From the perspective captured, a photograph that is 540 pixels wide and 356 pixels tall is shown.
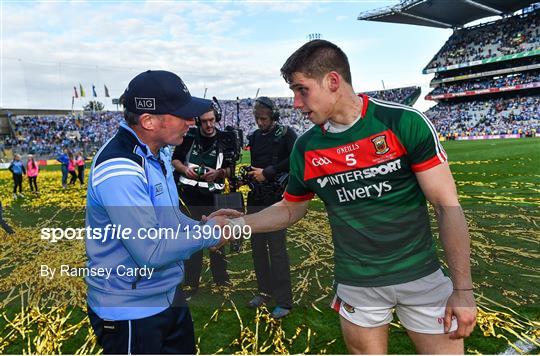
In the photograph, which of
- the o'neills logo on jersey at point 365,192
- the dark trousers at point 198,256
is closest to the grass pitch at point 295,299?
the dark trousers at point 198,256

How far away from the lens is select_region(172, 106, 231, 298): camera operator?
542 centimetres

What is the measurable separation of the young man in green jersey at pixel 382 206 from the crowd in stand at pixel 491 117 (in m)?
53.0

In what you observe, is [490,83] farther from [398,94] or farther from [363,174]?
[363,174]

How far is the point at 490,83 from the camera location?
65250 mm

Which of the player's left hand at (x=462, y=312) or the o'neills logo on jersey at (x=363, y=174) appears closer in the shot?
the player's left hand at (x=462, y=312)

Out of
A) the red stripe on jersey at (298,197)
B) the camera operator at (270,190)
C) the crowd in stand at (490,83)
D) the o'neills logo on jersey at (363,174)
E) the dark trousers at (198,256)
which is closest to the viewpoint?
the o'neills logo on jersey at (363,174)

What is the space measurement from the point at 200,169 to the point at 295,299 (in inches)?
82.4

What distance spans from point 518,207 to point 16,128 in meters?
68.3

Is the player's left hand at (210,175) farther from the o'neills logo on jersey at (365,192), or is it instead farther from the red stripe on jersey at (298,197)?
the o'neills logo on jersey at (365,192)

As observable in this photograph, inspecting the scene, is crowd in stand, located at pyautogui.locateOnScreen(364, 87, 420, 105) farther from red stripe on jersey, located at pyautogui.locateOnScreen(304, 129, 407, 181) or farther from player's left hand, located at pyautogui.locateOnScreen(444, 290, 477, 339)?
player's left hand, located at pyautogui.locateOnScreen(444, 290, 477, 339)

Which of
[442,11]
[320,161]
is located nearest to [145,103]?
[320,161]

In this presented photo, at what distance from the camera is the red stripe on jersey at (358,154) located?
2371 mm

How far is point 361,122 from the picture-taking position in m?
2.44

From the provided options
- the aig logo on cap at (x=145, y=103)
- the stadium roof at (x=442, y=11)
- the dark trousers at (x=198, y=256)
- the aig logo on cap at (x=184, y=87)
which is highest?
the stadium roof at (x=442, y=11)
